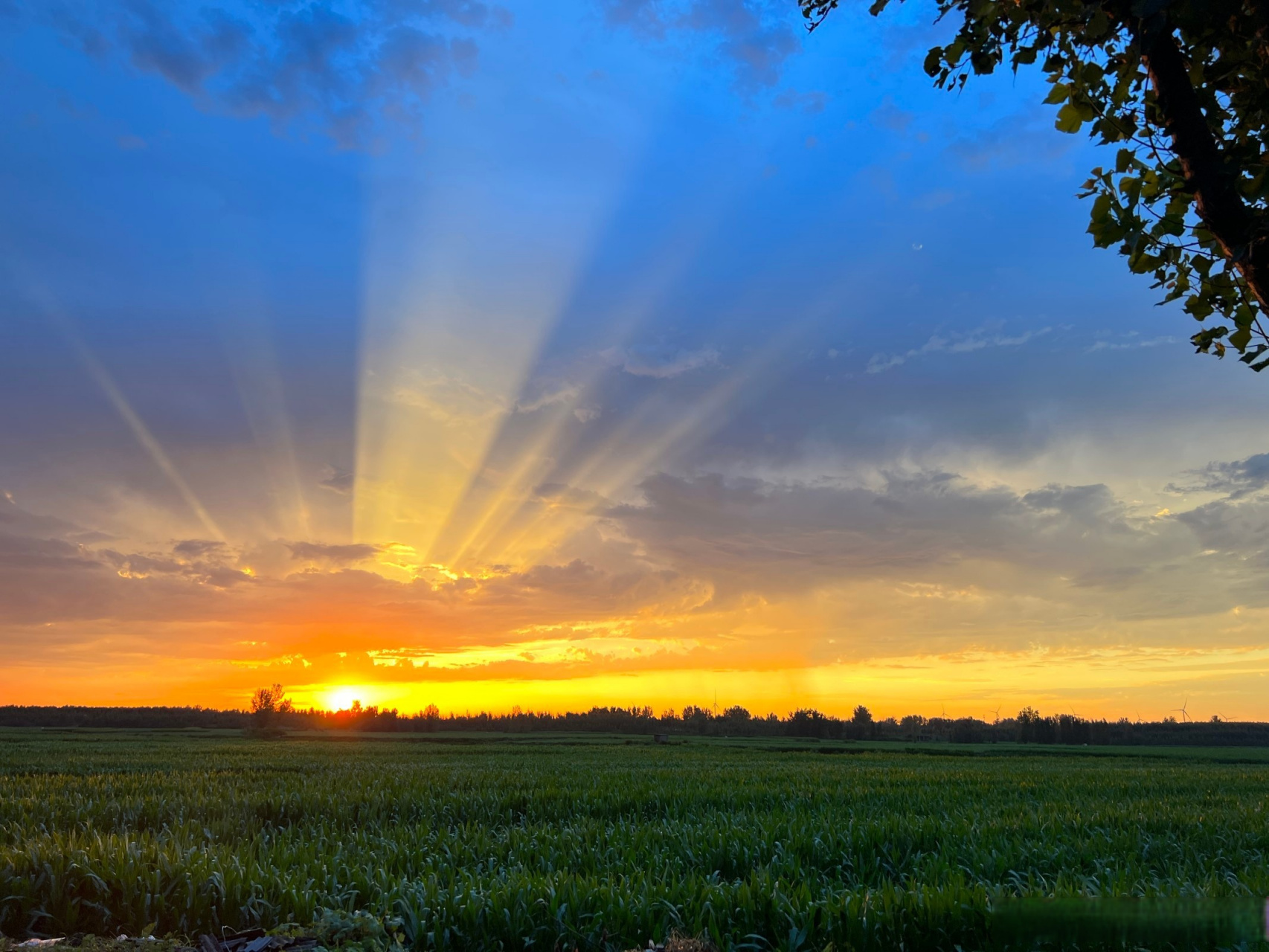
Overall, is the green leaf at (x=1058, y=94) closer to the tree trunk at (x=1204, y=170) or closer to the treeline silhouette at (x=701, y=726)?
the tree trunk at (x=1204, y=170)

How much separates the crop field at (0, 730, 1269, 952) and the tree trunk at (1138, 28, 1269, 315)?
3.90 metres

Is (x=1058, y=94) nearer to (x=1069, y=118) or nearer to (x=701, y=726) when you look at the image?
(x=1069, y=118)

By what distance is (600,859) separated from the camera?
22.0 feet

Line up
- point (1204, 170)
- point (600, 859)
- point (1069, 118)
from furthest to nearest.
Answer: point (600, 859) → point (1069, 118) → point (1204, 170)

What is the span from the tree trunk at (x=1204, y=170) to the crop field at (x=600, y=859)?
12.8 ft

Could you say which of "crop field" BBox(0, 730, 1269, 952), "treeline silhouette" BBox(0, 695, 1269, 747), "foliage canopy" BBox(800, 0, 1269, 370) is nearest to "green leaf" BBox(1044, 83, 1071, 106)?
"foliage canopy" BBox(800, 0, 1269, 370)

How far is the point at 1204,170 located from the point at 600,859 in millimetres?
6788

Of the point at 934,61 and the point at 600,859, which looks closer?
the point at 934,61

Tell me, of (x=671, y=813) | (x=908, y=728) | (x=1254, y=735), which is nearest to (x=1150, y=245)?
(x=671, y=813)

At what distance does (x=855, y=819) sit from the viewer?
920 centimetres

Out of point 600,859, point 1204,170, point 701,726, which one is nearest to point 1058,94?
point 1204,170

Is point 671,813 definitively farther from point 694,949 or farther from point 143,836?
point 694,949

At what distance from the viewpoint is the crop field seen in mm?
4547

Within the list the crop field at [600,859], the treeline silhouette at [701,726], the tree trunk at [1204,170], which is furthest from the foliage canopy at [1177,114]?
the treeline silhouette at [701,726]
